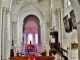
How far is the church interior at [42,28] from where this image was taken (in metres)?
15.8

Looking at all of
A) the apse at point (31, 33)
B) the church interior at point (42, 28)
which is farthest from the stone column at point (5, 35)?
the apse at point (31, 33)

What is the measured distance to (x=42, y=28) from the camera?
36031 mm

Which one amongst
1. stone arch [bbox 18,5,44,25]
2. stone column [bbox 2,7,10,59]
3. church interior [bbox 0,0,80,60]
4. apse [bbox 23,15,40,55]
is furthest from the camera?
apse [bbox 23,15,40,55]

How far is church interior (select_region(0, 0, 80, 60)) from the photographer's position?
15.8 meters

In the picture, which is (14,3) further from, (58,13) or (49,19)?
(58,13)

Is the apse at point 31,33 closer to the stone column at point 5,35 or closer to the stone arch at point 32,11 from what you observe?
the stone arch at point 32,11

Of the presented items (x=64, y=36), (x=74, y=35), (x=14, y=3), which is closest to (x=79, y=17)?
(x=74, y=35)

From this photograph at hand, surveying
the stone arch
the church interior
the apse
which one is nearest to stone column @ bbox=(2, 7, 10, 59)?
the church interior

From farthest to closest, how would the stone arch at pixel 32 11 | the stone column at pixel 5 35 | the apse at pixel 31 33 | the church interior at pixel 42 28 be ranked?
the apse at pixel 31 33 < the stone arch at pixel 32 11 < the stone column at pixel 5 35 < the church interior at pixel 42 28

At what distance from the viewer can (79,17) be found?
9586 mm

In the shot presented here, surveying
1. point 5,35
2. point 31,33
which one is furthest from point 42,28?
point 5,35

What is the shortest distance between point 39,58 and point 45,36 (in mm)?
13387

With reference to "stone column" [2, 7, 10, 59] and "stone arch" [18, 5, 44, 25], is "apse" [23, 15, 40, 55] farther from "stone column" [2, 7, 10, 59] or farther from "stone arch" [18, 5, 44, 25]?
"stone column" [2, 7, 10, 59]

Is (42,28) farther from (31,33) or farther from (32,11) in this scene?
(31,33)
